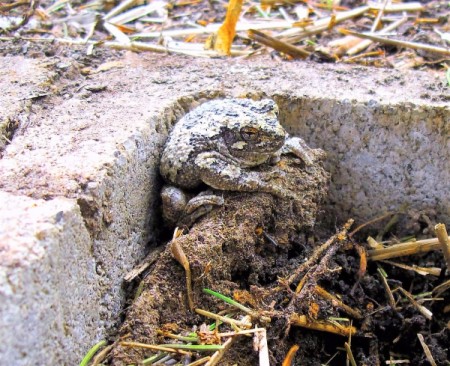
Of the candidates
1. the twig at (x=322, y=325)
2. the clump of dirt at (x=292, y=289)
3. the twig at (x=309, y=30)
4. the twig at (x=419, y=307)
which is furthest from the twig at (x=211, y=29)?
the twig at (x=322, y=325)

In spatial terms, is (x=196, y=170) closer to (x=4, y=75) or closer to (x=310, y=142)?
(x=310, y=142)

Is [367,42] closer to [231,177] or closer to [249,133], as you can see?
[249,133]

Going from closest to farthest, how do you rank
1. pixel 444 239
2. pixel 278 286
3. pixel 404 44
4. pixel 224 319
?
pixel 224 319 → pixel 278 286 → pixel 444 239 → pixel 404 44

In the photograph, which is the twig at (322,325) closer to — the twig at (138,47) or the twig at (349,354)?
the twig at (349,354)

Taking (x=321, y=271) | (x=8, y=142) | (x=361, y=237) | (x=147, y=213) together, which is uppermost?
(x=8, y=142)

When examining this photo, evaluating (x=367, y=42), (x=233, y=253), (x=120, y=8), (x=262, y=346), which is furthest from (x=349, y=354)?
(x=120, y=8)

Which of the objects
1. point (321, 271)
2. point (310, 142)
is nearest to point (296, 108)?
point (310, 142)

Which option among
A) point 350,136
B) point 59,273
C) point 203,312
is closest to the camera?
point 59,273
